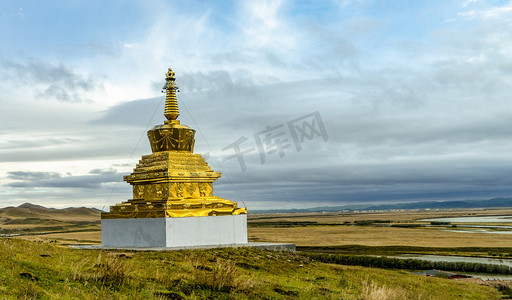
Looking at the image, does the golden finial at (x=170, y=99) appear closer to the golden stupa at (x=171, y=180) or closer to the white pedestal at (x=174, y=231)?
the golden stupa at (x=171, y=180)

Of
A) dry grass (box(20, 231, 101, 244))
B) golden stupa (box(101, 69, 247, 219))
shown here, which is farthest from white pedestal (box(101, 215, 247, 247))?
dry grass (box(20, 231, 101, 244))

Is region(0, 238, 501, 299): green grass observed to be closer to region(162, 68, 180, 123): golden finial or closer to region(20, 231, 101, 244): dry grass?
region(162, 68, 180, 123): golden finial

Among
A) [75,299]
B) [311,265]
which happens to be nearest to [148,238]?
[311,265]

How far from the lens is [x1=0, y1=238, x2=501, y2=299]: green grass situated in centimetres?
939

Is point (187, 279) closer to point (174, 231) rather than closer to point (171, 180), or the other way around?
point (174, 231)

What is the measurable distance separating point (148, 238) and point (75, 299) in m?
11.2

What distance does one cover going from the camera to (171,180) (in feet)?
67.8

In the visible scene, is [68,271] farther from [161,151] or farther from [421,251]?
[421,251]

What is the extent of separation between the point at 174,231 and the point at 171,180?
2287mm

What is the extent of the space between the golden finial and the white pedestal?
5218 millimetres

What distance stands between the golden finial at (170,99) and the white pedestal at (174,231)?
5218 mm

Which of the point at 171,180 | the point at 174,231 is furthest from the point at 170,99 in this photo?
the point at 174,231

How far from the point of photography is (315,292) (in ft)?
40.9

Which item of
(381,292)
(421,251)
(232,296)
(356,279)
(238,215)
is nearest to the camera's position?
(232,296)
